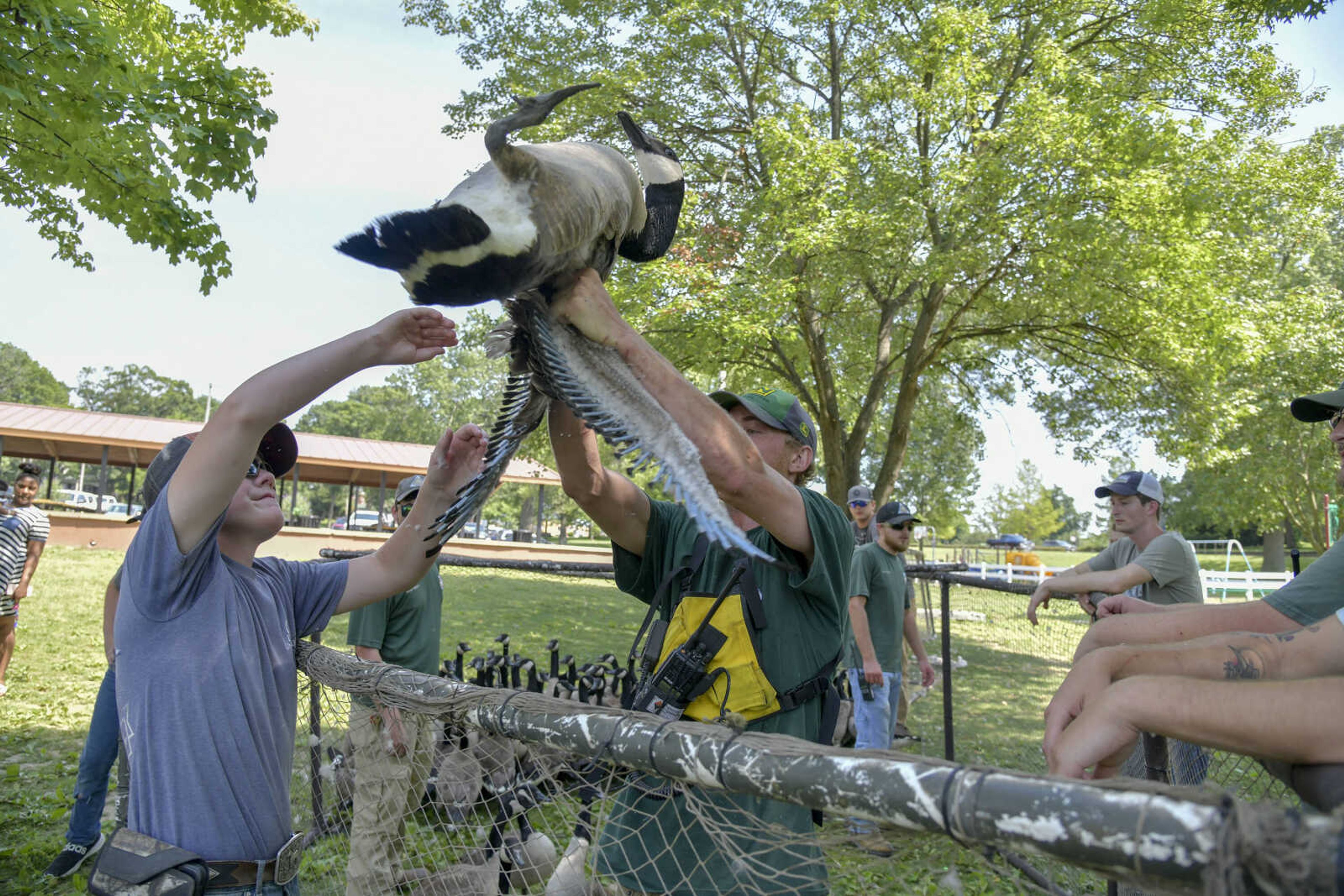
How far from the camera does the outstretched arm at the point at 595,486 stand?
2287mm

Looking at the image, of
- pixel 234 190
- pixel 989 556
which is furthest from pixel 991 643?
pixel 989 556

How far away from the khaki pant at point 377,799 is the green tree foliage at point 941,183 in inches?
352

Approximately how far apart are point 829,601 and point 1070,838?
1381 mm

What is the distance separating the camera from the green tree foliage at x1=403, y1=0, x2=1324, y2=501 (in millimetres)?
11992

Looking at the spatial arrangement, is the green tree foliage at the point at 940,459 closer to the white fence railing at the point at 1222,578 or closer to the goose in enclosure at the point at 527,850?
the white fence railing at the point at 1222,578

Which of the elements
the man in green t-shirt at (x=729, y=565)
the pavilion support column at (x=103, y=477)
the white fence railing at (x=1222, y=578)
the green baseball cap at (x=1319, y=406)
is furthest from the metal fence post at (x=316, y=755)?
the pavilion support column at (x=103, y=477)

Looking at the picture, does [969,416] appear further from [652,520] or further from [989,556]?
[989,556]

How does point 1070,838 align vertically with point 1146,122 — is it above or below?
below

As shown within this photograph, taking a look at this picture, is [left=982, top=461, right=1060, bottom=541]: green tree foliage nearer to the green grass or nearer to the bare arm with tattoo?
the green grass

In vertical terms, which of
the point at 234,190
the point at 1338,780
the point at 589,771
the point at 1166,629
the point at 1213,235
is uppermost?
the point at 1213,235

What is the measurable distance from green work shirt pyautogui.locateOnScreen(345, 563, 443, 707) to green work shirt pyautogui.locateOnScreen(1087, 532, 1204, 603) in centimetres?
402

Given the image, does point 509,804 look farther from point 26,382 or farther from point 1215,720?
point 26,382

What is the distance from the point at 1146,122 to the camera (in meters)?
12.1

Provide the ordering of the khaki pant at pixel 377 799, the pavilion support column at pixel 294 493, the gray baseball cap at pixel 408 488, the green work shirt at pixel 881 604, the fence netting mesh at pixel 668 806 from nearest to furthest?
the fence netting mesh at pixel 668 806, the khaki pant at pixel 377 799, the gray baseball cap at pixel 408 488, the green work shirt at pixel 881 604, the pavilion support column at pixel 294 493
